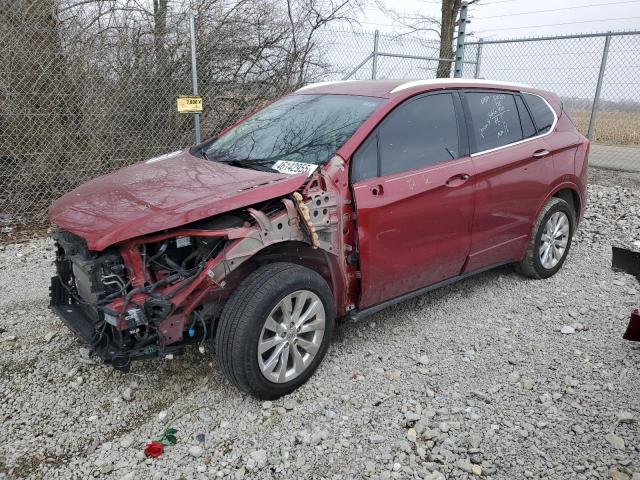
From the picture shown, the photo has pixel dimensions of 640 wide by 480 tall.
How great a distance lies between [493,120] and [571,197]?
4.46 feet

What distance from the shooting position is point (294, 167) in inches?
127

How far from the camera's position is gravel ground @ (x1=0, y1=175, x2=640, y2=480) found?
2580 mm

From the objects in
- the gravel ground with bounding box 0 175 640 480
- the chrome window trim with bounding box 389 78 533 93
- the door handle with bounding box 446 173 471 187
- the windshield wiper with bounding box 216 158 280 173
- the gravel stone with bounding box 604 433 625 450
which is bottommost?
the gravel ground with bounding box 0 175 640 480

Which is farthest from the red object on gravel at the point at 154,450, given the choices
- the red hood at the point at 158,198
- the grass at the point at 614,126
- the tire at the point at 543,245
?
the grass at the point at 614,126

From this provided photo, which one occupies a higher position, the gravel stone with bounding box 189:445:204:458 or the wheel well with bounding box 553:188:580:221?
the wheel well with bounding box 553:188:580:221

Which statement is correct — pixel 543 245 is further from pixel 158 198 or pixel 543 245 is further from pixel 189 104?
pixel 189 104

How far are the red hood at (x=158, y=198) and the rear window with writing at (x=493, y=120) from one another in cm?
162

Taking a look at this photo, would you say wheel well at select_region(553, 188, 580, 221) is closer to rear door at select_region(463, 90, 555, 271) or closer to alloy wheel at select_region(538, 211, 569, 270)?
alloy wheel at select_region(538, 211, 569, 270)

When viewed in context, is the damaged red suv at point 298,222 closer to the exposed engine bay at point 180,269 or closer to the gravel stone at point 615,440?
the exposed engine bay at point 180,269

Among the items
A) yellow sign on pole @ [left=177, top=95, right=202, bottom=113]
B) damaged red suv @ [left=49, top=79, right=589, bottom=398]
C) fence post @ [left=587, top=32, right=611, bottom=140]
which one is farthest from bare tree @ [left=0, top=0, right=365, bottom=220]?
fence post @ [left=587, top=32, right=611, bottom=140]

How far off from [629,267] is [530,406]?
53.1 inches

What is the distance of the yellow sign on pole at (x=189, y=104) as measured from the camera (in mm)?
6152

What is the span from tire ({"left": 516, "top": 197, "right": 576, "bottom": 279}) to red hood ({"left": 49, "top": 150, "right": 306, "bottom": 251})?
2.47m

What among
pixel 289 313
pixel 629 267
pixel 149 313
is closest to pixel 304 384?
pixel 289 313
